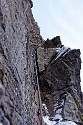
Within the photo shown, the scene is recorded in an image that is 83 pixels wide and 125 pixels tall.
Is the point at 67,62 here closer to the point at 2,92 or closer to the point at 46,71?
the point at 46,71

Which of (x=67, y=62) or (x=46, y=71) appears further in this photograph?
(x=67, y=62)

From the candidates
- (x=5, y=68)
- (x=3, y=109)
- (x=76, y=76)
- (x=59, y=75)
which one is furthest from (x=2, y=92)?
(x=76, y=76)

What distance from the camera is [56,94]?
45.7ft

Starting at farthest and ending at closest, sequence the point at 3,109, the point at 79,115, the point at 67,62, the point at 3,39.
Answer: the point at 67,62 → the point at 79,115 → the point at 3,39 → the point at 3,109

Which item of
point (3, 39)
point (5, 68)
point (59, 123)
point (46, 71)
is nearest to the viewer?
point (5, 68)

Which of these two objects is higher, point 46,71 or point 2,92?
point 46,71

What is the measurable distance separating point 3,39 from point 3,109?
153cm

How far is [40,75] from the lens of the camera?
14.2m

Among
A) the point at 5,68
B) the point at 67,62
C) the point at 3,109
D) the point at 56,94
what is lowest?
the point at 3,109

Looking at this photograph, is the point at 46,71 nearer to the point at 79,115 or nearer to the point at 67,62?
the point at 67,62

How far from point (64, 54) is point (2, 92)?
12.3 meters

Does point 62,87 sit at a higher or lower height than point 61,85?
lower

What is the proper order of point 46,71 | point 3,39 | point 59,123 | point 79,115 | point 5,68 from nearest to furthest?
point 5,68, point 3,39, point 59,123, point 79,115, point 46,71

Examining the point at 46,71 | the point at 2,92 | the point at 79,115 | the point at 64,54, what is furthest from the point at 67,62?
the point at 2,92
